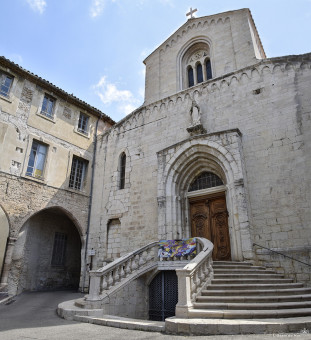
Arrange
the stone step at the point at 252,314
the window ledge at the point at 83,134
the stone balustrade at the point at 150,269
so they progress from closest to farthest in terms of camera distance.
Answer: the stone step at the point at 252,314
the stone balustrade at the point at 150,269
the window ledge at the point at 83,134

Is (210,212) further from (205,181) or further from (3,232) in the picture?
(3,232)

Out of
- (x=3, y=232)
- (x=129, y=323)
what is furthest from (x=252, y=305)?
(x=3, y=232)

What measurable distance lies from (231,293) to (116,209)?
23.2 feet

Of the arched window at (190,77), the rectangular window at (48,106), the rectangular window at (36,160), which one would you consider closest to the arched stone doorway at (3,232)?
the rectangular window at (36,160)

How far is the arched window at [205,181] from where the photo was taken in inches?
419

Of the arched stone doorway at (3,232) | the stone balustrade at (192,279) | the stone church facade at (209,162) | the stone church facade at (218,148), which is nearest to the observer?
the stone balustrade at (192,279)

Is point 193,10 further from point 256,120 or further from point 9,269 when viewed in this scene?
point 9,269

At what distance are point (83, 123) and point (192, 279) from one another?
10744 mm

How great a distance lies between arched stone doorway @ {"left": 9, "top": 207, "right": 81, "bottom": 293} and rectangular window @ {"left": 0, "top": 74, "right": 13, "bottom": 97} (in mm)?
5290

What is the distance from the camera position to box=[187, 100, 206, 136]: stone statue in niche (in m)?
10.8

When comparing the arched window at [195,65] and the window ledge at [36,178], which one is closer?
the window ledge at [36,178]

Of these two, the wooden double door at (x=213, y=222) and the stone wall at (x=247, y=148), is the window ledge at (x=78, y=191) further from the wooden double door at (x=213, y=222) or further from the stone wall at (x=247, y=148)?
the wooden double door at (x=213, y=222)

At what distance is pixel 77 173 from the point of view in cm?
1334

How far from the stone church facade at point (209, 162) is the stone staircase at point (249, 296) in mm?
1014
